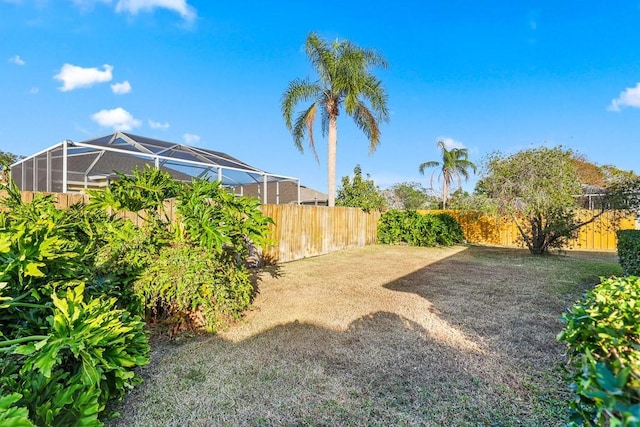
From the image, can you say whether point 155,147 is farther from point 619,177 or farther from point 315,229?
point 619,177

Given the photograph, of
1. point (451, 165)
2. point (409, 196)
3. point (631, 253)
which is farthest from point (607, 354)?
point (409, 196)

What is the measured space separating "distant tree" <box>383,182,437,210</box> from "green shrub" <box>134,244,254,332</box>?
2045 cm

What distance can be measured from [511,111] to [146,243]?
13732mm

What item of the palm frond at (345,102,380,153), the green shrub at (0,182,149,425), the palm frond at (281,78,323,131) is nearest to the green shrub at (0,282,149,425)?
the green shrub at (0,182,149,425)

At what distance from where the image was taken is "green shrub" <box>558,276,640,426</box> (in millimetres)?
713

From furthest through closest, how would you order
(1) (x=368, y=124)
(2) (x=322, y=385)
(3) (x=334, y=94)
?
(1) (x=368, y=124) → (3) (x=334, y=94) → (2) (x=322, y=385)

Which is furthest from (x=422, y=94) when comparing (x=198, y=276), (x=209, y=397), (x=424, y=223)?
(x=209, y=397)

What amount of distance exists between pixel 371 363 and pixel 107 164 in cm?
812

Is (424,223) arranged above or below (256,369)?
above

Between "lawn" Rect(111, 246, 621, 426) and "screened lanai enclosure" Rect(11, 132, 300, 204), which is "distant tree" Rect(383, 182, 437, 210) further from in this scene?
"lawn" Rect(111, 246, 621, 426)

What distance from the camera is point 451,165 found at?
1972 centimetres

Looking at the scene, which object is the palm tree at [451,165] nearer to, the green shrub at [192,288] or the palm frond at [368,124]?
the palm frond at [368,124]

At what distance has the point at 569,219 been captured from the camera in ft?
27.3

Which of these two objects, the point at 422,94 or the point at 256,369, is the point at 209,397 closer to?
the point at 256,369
